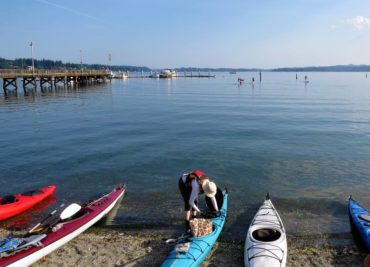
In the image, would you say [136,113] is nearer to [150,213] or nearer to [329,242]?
[150,213]

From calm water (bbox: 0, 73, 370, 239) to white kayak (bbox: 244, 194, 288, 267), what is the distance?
4.06ft

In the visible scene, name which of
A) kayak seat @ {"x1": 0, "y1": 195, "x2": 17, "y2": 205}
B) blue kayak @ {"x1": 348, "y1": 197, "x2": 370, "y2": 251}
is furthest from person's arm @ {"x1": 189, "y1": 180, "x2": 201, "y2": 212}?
kayak seat @ {"x1": 0, "y1": 195, "x2": 17, "y2": 205}

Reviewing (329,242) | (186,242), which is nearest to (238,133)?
(329,242)

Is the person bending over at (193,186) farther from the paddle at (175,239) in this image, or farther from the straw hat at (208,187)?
the paddle at (175,239)

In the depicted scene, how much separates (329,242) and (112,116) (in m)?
29.8

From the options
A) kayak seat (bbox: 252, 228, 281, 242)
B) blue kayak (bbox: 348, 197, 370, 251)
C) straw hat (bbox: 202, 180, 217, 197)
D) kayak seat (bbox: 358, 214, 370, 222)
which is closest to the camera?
kayak seat (bbox: 252, 228, 281, 242)

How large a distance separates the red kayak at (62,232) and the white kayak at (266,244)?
5400 millimetres

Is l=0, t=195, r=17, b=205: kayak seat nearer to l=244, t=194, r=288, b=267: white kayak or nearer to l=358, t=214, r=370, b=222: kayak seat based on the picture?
l=244, t=194, r=288, b=267: white kayak

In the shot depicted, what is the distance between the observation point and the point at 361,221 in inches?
434

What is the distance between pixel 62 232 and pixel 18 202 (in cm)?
381

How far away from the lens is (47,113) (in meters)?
38.8

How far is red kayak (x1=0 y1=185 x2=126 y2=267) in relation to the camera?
922 cm

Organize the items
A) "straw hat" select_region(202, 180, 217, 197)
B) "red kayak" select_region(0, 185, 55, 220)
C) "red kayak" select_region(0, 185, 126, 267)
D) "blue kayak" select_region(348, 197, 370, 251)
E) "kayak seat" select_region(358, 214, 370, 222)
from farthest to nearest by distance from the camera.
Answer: "red kayak" select_region(0, 185, 55, 220)
"kayak seat" select_region(358, 214, 370, 222)
"straw hat" select_region(202, 180, 217, 197)
"blue kayak" select_region(348, 197, 370, 251)
"red kayak" select_region(0, 185, 126, 267)

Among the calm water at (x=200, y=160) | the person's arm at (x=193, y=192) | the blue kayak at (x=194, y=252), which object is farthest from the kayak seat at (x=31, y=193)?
the blue kayak at (x=194, y=252)
